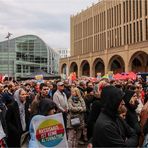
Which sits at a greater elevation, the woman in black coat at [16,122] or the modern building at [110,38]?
the modern building at [110,38]

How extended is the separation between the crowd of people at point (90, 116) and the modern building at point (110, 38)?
116 ft

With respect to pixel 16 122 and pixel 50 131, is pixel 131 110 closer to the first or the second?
pixel 50 131

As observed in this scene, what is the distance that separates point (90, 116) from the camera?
7.82 m

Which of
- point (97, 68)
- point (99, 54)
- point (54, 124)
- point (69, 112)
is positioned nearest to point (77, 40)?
point (97, 68)

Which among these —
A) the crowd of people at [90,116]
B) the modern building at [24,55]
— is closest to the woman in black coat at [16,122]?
the crowd of people at [90,116]

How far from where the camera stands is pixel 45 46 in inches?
4023

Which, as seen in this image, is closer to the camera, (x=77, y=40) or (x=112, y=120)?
(x=112, y=120)

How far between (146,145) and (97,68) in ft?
196

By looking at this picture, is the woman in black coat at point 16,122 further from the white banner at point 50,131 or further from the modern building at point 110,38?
the modern building at point 110,38

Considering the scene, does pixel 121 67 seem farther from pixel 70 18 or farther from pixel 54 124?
pixel 54 124

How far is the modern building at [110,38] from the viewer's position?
50.7m

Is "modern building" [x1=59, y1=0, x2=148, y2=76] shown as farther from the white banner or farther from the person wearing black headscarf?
the white banner

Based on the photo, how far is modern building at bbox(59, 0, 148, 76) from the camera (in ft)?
166

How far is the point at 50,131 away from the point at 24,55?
9058cm
